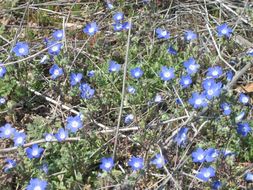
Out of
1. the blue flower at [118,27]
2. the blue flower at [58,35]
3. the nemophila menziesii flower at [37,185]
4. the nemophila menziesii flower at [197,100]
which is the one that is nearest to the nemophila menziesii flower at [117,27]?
the blue flower at [118,27]

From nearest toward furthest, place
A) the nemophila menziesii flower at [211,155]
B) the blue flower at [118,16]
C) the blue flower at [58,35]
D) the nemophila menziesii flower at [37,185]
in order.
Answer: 1. the nemophila menziesii flower at [37,185]
2. the nemophila menziesii flower at [211,155]
3. the blue flower at [58,35]
4. the blue flower at [118,16]

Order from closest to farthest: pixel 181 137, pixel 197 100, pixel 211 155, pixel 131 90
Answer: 1. pixel 211 155
2. pixel 181 137
3. pixel 197 100
4. pixel 131 90

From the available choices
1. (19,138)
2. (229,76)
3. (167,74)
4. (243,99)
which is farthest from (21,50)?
(243,99)

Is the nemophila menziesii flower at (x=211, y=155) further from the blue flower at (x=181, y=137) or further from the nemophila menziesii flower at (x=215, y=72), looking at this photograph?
the nemophila menziesii flower at (x=215, y=72)

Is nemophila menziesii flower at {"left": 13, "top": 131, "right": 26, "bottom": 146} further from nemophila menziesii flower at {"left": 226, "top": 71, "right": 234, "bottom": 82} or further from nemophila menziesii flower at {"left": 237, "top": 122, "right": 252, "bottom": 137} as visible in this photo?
nemophila menziesii flower at {"left": 226, "top": 71, "right": 234, "bottom": 82}

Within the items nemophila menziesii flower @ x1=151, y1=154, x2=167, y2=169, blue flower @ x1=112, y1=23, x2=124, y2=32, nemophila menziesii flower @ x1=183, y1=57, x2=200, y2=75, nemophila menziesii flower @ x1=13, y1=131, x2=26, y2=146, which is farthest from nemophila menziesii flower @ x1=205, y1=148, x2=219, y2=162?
blue flower @ x1=112, y1=23, x2=124, y2=32

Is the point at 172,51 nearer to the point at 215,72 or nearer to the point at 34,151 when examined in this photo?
the point at 215,72

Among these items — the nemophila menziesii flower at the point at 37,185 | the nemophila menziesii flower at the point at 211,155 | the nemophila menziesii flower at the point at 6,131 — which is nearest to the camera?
the nemophila menziesii flower at the point at 37,185
